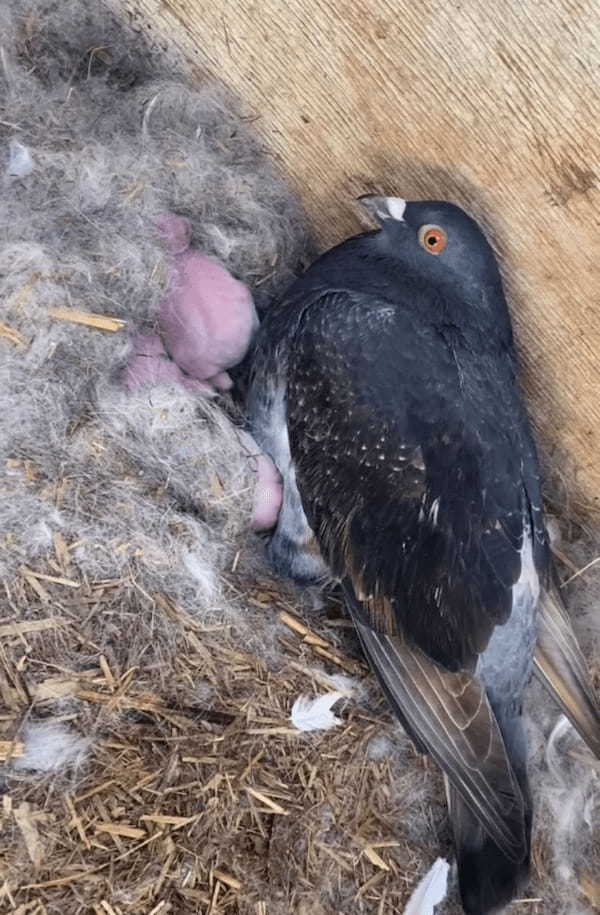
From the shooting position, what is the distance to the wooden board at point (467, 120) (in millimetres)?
2549

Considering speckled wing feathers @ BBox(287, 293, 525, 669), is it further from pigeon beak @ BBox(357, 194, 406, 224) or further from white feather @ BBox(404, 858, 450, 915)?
white feather @ BBox(404, 858, 450, 915)

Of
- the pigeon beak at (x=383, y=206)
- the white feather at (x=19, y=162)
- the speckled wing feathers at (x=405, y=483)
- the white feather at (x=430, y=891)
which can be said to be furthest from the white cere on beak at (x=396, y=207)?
the white feather at (x=430, y=891)

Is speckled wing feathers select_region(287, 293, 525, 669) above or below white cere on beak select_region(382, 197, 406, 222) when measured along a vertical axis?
below

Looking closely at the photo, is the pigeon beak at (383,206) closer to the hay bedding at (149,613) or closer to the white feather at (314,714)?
the hay bedding at (149,613)

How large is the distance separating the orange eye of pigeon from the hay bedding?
1.45 ft

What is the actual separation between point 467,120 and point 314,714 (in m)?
1.49

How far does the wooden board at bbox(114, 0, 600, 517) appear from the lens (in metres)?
2.55

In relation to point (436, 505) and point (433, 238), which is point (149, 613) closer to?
point (436, 505)

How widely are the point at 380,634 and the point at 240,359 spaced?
2.84 ft

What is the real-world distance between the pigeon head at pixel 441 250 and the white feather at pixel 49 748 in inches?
56.4

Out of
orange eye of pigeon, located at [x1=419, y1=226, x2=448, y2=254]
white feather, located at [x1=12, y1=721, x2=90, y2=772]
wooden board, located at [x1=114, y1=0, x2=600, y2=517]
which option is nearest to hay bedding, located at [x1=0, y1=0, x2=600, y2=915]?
white feather, located at [x1=12, y1=721, x2=90, y2=772]

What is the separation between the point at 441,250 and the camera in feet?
9.31

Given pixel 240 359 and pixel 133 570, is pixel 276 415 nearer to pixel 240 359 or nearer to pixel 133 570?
pixel 240 359

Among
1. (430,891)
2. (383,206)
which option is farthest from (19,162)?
(430,891)
